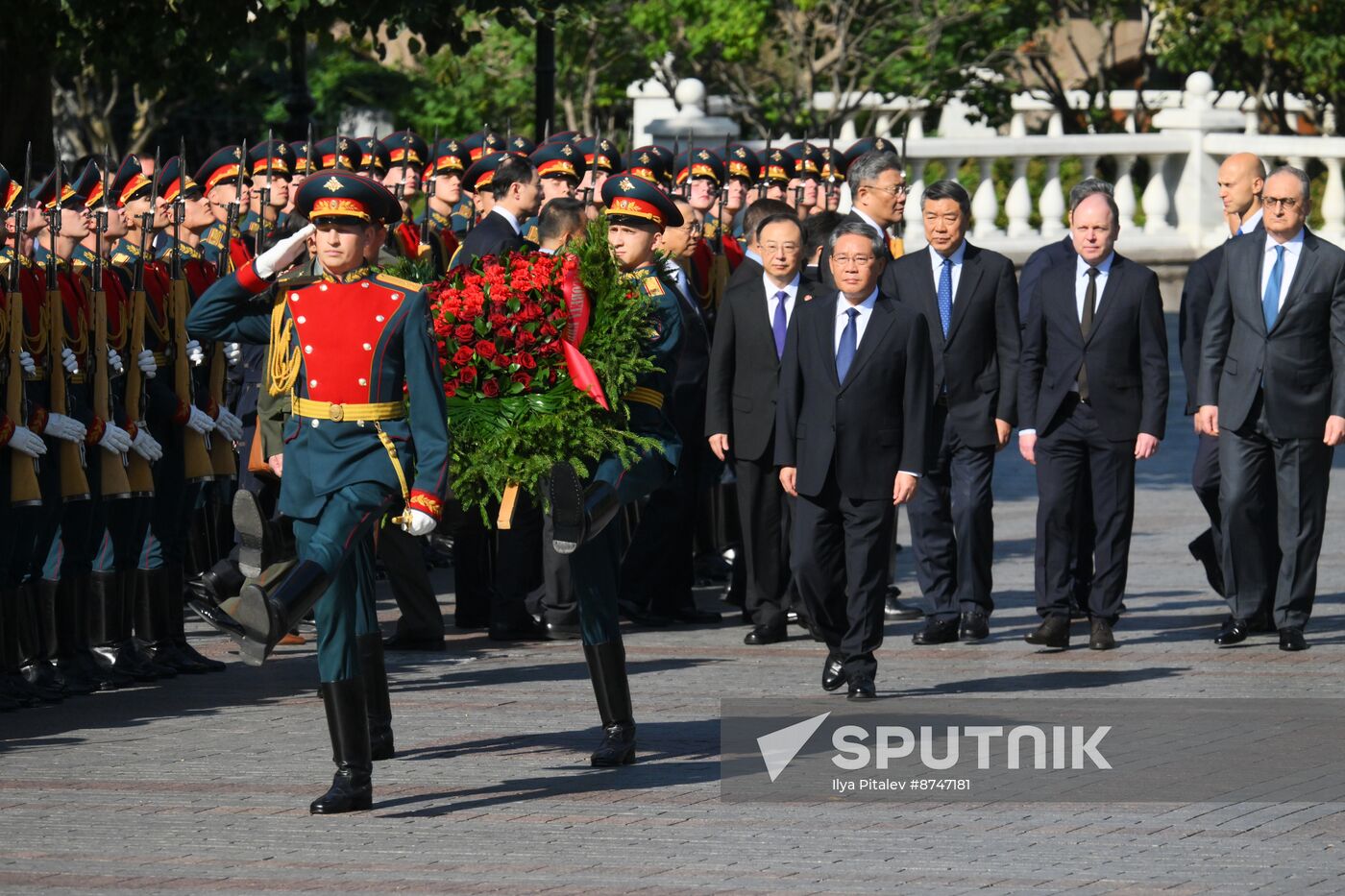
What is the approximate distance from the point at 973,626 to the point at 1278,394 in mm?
1696

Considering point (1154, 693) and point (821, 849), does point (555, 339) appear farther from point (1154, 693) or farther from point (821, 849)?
point (1154, 693)

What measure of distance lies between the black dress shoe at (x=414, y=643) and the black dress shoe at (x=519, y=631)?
0.34m

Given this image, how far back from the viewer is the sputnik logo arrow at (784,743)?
30.3ft

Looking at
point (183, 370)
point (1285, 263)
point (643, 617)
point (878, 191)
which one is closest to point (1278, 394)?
point (1285, 263)

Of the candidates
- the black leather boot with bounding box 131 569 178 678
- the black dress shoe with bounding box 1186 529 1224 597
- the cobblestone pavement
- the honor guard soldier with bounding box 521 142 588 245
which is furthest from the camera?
the honor guard soldier with bounding box 521 142 588 245

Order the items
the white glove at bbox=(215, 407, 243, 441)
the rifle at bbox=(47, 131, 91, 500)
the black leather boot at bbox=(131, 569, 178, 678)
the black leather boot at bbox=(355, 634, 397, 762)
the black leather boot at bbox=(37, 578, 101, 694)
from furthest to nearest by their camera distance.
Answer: the white glove at bbox=(215, 407, 243, 441) < the black leather boot at bbox=(131, 569, 178, 678) < the black leather boot at bbox=(37, 578, 101, 694) < the rifle at bbox=(47, 131, 91, 500) < the black leather boot at bbox=(355, 634, 397, 762)

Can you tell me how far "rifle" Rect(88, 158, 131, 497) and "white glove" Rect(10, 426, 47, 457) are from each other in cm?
52

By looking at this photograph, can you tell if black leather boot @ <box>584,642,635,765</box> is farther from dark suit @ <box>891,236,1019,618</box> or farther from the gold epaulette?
dark suit @ <box>891,236,1019,618</box>

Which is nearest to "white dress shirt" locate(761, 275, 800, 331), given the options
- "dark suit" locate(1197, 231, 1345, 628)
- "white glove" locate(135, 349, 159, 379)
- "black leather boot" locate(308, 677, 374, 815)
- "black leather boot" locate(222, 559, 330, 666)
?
"dark suit" locate(1197, 231, 1345, 628)

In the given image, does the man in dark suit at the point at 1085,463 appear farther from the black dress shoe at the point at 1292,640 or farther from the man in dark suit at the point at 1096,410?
the black dress shoe at the point at 1292,640

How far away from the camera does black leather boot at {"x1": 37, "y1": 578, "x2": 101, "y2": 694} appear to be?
1066cm

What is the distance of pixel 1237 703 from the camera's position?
411 inches

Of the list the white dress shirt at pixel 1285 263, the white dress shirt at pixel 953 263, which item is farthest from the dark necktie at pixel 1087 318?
the white dress shirt at pixel 1285 263

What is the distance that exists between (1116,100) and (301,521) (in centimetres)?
2547
